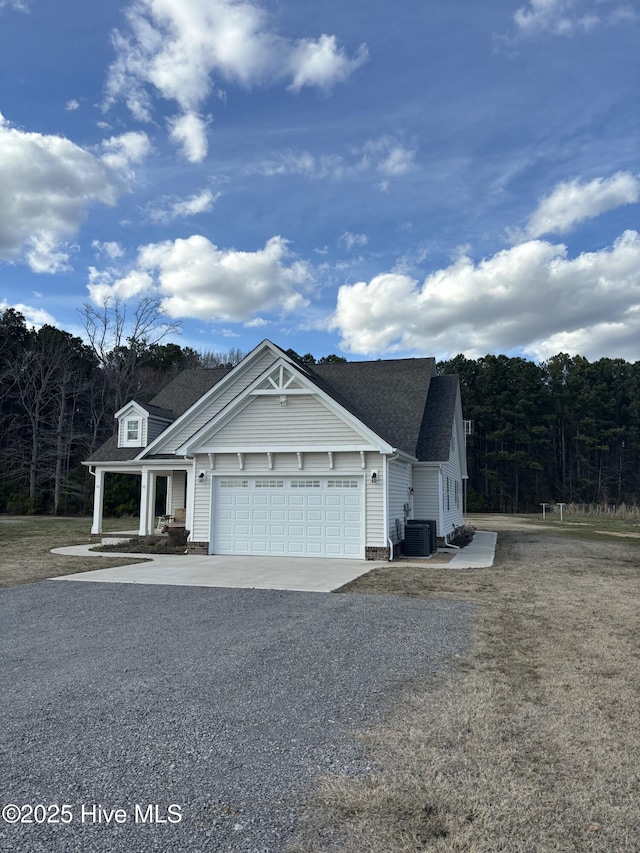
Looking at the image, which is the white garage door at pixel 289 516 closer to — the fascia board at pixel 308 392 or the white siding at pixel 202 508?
the white siding at pixel 202 508

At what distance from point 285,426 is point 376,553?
13.8 ft

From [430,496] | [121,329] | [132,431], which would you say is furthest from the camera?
[121,329]

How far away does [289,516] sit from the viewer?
1535 centimetres

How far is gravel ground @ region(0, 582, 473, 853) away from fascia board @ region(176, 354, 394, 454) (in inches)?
249

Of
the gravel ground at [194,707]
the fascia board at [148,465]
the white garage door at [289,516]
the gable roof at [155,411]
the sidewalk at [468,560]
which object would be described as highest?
the gable roof at [155,411]

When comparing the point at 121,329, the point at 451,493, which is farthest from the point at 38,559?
the point at 121,329

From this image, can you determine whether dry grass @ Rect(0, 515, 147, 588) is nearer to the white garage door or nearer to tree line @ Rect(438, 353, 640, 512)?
the white garage door

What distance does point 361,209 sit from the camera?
1878cm

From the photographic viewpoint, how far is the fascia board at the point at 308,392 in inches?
570

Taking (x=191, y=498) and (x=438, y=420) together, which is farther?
(x=438, y=420)

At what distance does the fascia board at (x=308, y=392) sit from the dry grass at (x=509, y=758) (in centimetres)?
747

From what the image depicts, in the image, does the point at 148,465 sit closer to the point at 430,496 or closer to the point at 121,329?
the point at 430,496

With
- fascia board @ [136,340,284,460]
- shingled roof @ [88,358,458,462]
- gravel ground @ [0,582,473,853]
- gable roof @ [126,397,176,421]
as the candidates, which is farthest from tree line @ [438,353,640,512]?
gravel ground @ [0,582,473,853]

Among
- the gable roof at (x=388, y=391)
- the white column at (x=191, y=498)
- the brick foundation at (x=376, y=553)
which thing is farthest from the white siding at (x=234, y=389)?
the brick foundation at (x=376, y=553)
